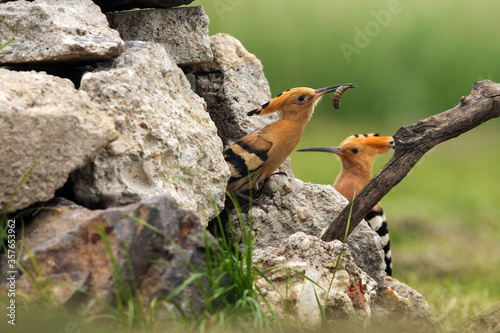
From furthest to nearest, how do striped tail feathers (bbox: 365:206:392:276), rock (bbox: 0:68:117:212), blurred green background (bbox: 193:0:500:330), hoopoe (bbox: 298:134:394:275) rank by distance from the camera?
blurred green background (bbox: 193:0:500:330) < hoopoe (bbox: 298:134:394:275) < striped tail feathers (bbox: 365:206:392:276) < rock (bbox: 0:68:117:212)

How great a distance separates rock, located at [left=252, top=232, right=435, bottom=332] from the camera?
258 cm

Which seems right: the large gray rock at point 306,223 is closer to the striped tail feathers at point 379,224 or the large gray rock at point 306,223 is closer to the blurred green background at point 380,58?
the striped tail feathers at point 379,224

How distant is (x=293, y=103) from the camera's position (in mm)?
3600

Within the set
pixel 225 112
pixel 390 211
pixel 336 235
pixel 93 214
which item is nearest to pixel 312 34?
pixel 390 211

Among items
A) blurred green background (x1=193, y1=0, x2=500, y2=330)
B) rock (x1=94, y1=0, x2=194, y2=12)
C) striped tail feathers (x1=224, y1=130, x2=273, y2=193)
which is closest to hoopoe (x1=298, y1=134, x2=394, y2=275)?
striped tail feathers (x1=224, y1=130, x2=273, y2=193)

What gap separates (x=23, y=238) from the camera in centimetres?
245

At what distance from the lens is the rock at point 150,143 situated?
2641 mm

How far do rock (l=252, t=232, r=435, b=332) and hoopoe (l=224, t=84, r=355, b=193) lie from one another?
0.59 m

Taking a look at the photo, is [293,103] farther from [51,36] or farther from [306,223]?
[51,36]

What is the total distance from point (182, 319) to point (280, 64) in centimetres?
879

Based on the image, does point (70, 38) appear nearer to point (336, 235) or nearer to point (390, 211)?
point (336, 235)

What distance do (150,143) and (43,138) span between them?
1.66 ft

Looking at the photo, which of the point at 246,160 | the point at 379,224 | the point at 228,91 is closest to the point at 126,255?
the point at 246,160

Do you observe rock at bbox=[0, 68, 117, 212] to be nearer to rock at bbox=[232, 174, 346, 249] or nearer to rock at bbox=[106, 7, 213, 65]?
rock at bbox=[106, 7, 213, 65]
